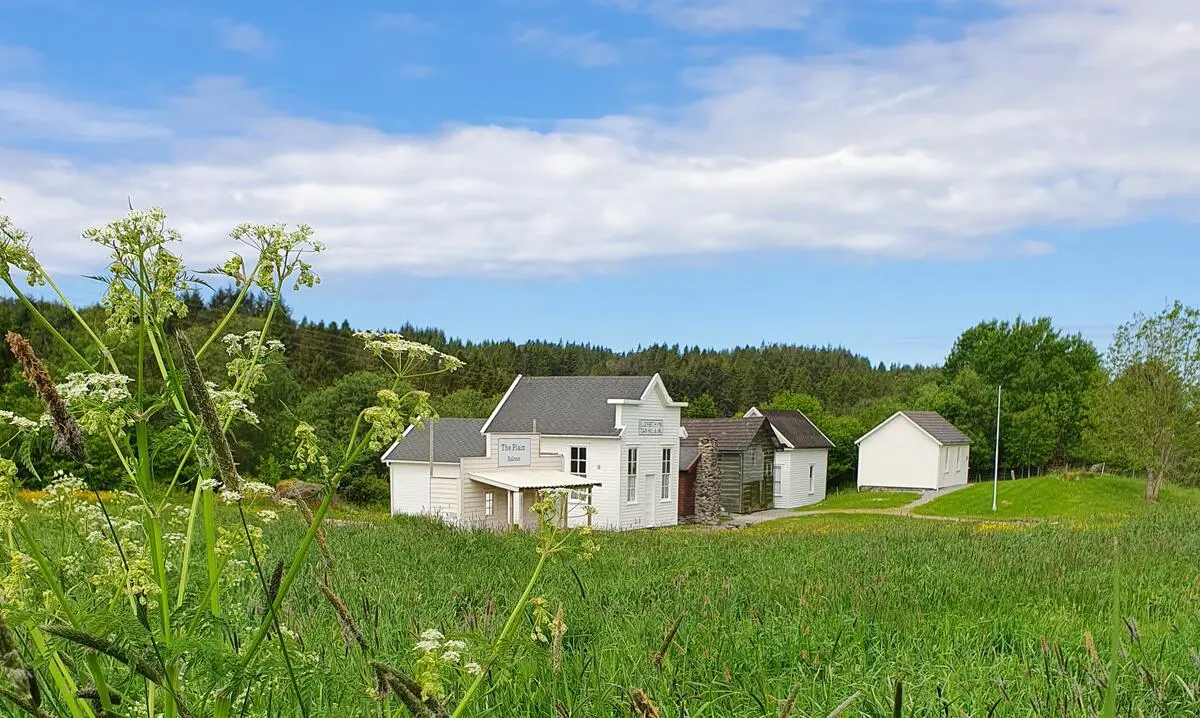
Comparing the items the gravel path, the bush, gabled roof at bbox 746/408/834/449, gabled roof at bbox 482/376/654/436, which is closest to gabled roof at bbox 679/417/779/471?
the gravel path

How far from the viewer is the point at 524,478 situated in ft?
125

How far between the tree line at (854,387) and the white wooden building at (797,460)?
875 centimetres

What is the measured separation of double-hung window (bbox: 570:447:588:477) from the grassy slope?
65.1 feet

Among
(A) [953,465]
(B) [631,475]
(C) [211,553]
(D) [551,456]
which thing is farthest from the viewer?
(A) [953,465]

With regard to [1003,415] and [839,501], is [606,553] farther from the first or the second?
[1003,415]

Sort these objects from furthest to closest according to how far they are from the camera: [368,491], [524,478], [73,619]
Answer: [368,491]
[524,478]
[73,619]

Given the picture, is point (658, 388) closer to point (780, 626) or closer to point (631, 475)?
point (631, 475)

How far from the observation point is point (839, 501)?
2272 inches

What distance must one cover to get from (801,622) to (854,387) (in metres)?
107

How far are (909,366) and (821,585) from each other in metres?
140

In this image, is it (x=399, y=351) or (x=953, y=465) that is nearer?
(x=399, y=351)

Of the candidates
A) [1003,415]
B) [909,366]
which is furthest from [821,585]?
[909,366]

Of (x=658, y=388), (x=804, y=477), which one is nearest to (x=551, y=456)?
(x=658, y=388)

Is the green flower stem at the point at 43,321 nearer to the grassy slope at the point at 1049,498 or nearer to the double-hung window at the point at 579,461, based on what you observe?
the double-hung window at the point at 579,461
